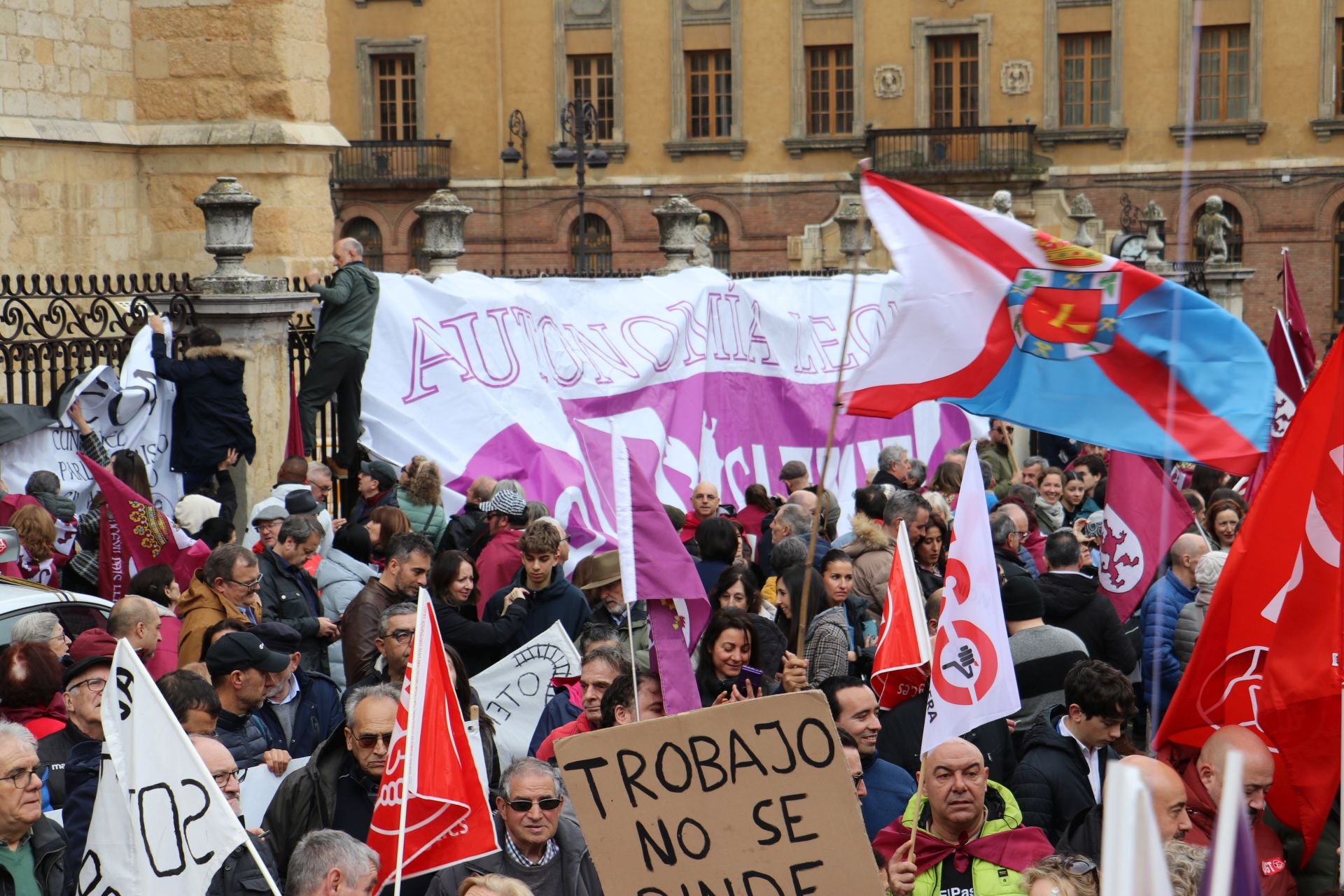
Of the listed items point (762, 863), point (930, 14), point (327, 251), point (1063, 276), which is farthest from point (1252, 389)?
point (930, 14)

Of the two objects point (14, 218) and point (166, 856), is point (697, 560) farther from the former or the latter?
point (14, 218)

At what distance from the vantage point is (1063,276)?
578cm

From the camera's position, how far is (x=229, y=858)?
4.93 metres

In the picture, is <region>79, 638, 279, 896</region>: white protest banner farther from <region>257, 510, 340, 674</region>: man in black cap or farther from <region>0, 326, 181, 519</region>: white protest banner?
<region>0, 326, 181, 519</region>: white protest banner

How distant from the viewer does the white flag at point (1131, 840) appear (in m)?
2.54

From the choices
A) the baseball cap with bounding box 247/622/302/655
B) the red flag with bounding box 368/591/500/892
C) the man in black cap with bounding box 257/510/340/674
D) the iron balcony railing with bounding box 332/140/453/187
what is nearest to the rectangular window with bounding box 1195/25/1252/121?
the iron balcony railing with bounding box 332/140/453/187

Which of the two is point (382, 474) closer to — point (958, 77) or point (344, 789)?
point (344, 789)

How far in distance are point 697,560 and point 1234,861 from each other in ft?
19.7

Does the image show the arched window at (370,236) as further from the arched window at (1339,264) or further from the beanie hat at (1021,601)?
the beanie hat at (1021,601)

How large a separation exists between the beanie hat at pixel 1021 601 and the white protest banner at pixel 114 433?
16.3 ft

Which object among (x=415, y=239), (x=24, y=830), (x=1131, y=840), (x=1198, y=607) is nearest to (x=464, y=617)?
(x=24, y=830)

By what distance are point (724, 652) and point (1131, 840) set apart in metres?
4.13

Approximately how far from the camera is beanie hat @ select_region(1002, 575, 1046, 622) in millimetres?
7109

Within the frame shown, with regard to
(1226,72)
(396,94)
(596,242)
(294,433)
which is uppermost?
(396,94)
